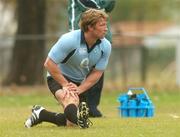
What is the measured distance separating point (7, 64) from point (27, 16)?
3.12 m

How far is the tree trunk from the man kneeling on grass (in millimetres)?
13325

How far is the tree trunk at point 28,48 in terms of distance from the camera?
24281 millimetres

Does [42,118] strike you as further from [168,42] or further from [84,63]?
[168,42]

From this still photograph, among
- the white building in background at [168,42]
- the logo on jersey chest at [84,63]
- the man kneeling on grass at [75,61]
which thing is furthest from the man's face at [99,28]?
the white building in background at [168,42]

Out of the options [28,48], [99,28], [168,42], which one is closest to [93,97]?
[99,28]

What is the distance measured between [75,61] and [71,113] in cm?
95

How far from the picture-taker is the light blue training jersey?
10539mm

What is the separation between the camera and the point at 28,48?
24.5m

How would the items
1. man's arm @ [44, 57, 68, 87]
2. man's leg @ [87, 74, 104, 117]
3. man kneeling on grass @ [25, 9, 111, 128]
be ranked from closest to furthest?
man kneeling on grass @ [25, 9, 111, 128] → man's arm @ [44, 57, 68, 87] → man's leg @ [87, 74, 104, 117]

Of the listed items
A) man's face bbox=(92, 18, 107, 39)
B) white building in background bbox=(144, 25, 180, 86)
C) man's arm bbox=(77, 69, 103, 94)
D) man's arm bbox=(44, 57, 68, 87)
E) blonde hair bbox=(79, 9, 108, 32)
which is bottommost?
white building in background bbox=(144, 25, 180, 86)

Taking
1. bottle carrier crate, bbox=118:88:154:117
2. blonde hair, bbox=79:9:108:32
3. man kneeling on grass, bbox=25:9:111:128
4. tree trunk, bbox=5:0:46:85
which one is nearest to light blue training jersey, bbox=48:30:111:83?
man kneeling on grass, bbox=25:9:111:128

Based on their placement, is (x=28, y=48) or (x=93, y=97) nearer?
(x=93, y=97)

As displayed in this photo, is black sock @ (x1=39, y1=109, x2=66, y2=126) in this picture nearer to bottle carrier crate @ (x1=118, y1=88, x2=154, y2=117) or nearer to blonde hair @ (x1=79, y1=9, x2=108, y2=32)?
blonde hair @ (x1=79, y1=9, x2=108, y2=32)

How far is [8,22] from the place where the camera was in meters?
36.8
